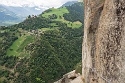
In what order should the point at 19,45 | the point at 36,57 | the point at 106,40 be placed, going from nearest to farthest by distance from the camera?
the point at 106,40 < the point at 36,57 < the point at 19,45

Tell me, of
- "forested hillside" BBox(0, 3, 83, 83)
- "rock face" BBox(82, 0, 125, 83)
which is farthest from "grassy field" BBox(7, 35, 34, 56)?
"rock face" BBox(82, 0, 125, 83)

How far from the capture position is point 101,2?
53.4 feet

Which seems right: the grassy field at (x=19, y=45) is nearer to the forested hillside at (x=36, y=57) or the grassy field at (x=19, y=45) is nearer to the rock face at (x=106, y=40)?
the forested hillside at (x=36, y=57)

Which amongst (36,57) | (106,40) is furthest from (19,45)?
(106,40)

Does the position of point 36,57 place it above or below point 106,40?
below

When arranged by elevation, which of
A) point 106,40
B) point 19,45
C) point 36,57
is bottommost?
point 36,57

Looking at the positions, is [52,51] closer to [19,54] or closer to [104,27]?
[19,54]

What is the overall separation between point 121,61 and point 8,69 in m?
144

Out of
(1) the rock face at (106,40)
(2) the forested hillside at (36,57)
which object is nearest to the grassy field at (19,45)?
(2) the forested hillside at (36,57)

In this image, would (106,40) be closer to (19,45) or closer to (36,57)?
(36,57)

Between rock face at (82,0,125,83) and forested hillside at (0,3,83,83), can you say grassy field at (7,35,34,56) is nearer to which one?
forested hillside at (0,3,83,83)

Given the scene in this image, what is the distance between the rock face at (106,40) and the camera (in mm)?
13797

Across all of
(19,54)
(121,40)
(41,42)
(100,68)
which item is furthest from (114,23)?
(19,54)

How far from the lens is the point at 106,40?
14.8 meters
